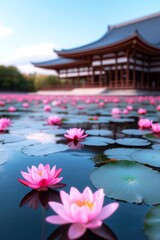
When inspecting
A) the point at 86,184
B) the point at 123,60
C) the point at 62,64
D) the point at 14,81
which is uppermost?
the point at 62,64

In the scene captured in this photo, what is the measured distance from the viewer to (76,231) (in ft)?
1.64

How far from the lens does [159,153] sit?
1257 millimetres

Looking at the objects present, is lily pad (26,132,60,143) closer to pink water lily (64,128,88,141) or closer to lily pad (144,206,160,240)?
pink water lily (64,128,88,141)

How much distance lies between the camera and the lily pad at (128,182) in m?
0.74

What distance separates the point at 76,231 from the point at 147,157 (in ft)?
2.47

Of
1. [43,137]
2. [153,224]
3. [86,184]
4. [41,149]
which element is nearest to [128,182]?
[86,184]

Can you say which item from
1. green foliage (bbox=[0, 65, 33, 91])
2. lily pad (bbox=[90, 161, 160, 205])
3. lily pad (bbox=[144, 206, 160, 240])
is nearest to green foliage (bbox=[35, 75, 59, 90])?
green foliage (bbox=[0, 65, 33, 91])

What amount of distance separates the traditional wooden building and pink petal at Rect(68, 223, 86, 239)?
494 inches

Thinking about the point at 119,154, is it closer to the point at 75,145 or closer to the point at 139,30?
the point at 75,145

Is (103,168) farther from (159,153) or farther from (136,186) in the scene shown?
(159,153)

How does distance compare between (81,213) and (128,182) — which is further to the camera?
(128,182)

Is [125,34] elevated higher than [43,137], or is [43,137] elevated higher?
[125,34]

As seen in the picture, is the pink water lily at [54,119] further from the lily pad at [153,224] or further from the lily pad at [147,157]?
the lily pad at [153,224]

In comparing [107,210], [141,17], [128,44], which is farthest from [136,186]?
[141,17]
